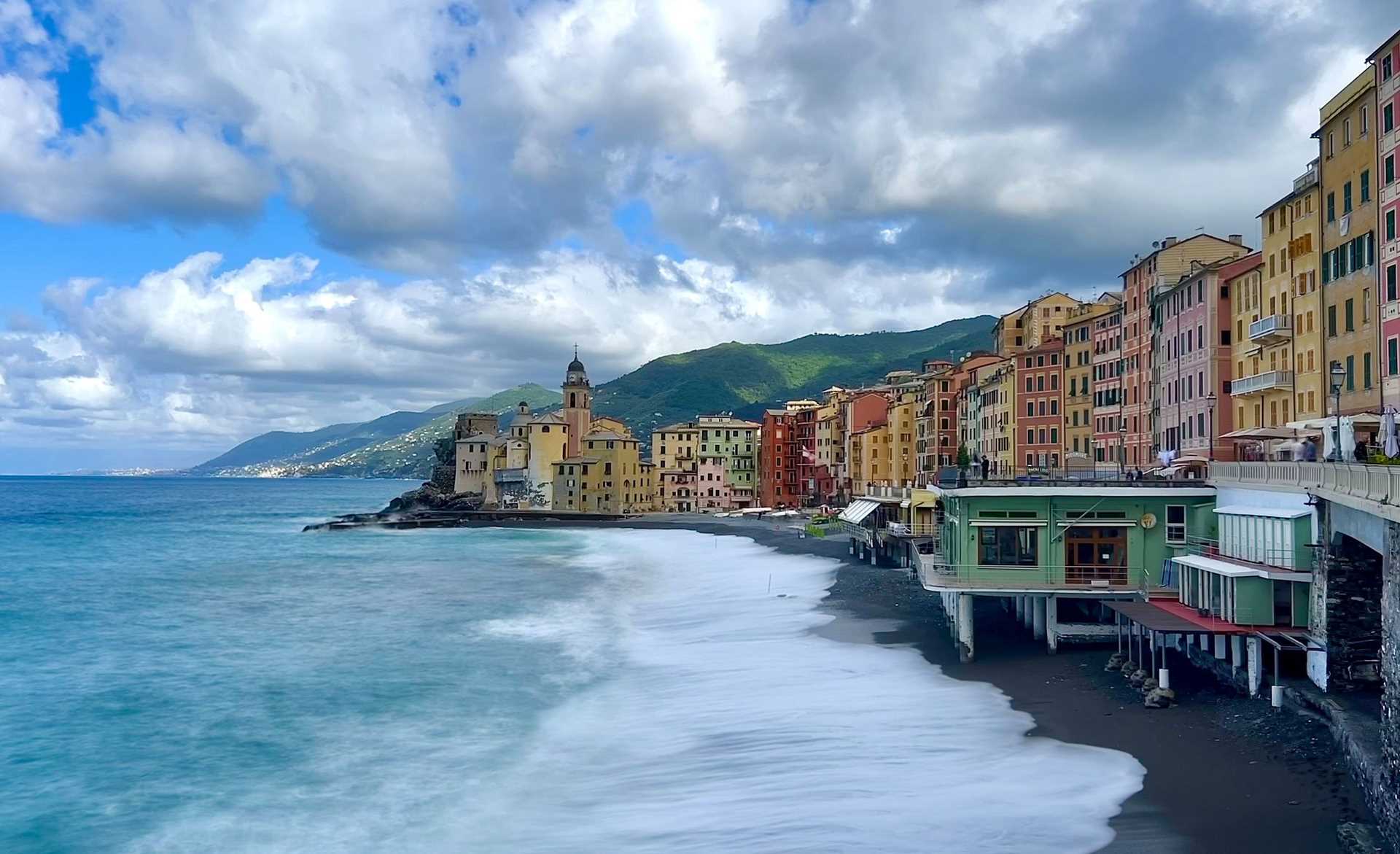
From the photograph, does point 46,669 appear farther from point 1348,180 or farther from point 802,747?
point 1348,180

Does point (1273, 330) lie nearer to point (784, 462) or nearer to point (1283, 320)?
point (1283, 320)

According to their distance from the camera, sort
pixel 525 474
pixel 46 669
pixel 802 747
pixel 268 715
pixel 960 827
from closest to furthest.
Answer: pixel 960 827 → pixel 802 747 → pixel 268 715 → pixel 46 669 → pixel 525 474

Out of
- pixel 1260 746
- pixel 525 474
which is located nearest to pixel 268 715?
pixel 1260 746

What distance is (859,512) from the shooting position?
244 ft

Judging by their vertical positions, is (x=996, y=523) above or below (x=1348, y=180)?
below

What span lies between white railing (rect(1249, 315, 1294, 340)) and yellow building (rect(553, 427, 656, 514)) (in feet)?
372

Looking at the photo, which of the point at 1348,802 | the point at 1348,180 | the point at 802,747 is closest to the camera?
the point at 1348,802

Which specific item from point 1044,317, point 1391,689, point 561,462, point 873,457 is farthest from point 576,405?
point 1391,689

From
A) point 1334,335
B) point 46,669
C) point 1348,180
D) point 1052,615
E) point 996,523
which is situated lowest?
point 46,669

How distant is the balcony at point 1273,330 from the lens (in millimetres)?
45875

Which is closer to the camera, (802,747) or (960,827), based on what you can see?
(960,827)

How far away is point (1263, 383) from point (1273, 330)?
276 centimetres

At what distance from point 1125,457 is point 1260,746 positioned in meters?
50.1

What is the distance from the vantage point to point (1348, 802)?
19.6 m
